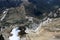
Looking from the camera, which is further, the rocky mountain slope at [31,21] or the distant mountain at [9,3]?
the distant mountain at [9,3]

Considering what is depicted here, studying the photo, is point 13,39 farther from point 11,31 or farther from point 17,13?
point 17,13

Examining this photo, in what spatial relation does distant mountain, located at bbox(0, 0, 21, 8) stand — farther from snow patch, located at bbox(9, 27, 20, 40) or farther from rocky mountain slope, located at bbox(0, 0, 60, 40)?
snow patch, located at bbox(9, 27, 20, 40)

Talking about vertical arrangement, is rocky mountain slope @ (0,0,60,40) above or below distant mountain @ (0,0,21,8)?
below

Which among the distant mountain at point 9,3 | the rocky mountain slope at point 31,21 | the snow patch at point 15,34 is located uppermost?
the distant mountain at point 9,3

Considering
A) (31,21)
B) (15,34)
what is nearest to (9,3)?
(31,21)

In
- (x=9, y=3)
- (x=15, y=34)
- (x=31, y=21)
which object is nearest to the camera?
(x=15, y=34)

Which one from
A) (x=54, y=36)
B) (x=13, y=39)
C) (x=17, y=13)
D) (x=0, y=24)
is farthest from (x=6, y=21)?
(x=54, y=36)

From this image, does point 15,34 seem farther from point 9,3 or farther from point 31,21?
point 9,3

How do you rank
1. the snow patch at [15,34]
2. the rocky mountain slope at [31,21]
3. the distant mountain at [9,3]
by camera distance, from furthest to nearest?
the distant mountain at [9,3]
the snow patch at [15,34]
the rocky mountain slope at [31,21]

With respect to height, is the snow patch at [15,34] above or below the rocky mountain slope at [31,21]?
below

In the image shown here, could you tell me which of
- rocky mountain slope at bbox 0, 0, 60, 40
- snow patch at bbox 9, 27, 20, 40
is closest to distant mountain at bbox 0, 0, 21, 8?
rocky mountain slope at bbox 0, 0, 60, 40

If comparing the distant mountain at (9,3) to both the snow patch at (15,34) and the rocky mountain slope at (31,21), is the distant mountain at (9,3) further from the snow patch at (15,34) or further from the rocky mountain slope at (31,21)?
the snow patch at (15,34)

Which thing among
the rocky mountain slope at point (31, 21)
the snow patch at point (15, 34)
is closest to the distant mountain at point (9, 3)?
the rocky mountain slope at point (31, 21)

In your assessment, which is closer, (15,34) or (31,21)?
(15,34)
